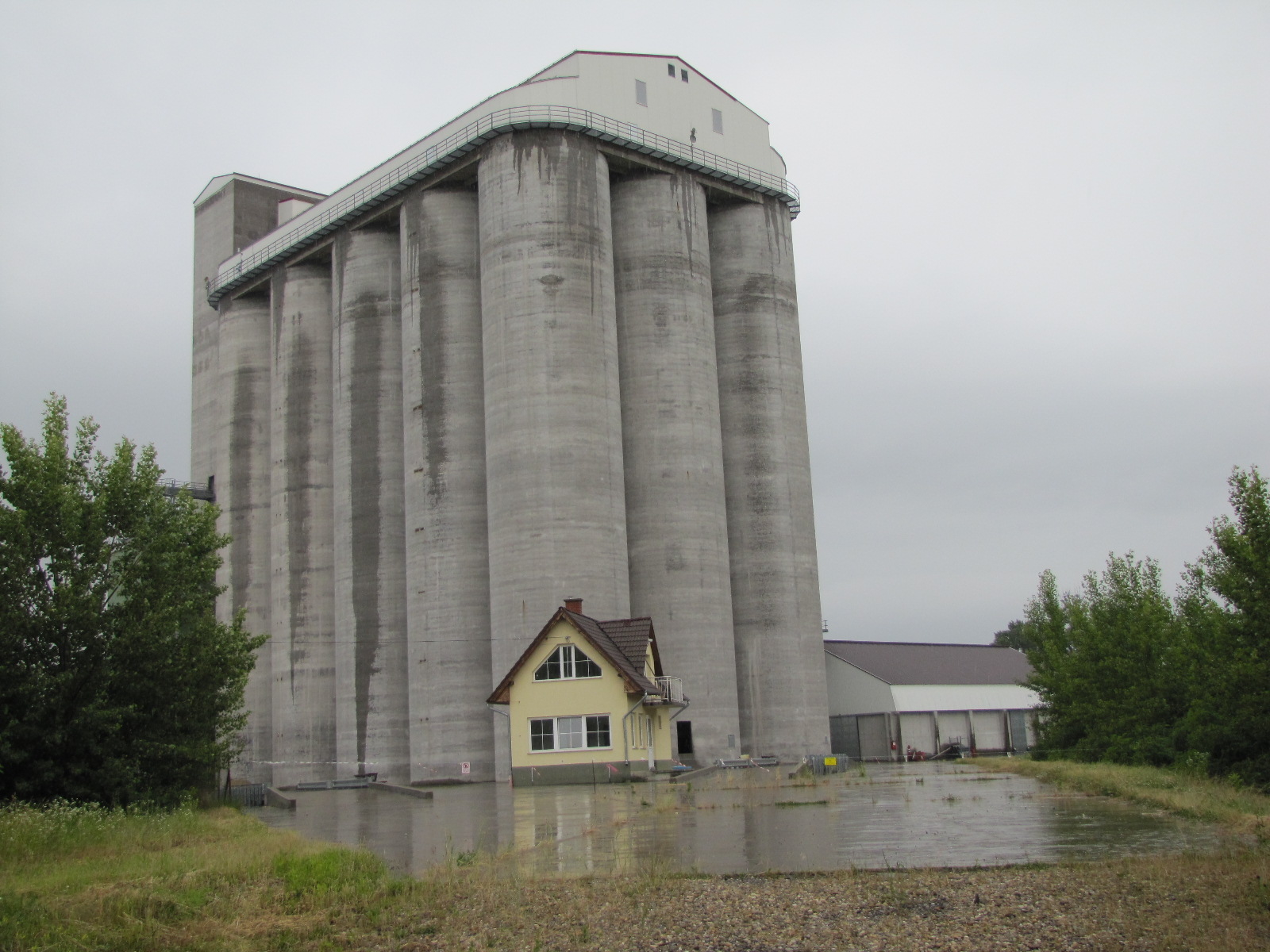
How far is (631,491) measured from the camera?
5662 centimetres

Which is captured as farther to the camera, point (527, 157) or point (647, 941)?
point (527, 157)

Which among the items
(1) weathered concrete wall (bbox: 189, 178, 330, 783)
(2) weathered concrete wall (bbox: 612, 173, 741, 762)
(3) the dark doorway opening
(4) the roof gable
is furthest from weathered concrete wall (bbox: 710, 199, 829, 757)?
(1) weathered concrete wall (bbox: 189, 178, 330, 783)

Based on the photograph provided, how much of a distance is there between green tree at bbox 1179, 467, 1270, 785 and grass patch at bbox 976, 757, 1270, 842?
4.47 ft

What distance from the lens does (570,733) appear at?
38375 mm

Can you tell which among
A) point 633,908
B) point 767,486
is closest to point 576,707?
point 767,486

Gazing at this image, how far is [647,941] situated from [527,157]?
48.9m

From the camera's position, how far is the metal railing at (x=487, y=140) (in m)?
56.5

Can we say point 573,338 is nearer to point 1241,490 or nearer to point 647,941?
point 1241,490

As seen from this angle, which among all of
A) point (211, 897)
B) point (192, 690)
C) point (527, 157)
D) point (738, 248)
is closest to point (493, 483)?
point (527, 157)

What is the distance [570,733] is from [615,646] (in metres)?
3.80

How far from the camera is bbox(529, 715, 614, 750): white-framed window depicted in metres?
38.0

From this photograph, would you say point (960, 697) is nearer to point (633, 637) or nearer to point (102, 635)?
point (633, 637)

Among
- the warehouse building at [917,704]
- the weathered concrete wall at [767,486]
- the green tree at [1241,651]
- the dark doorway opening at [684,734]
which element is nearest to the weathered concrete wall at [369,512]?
the dark doorway opening at [684,734]

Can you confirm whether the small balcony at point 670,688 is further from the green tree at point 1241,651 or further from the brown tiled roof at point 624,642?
the green tree at point 1241,651
